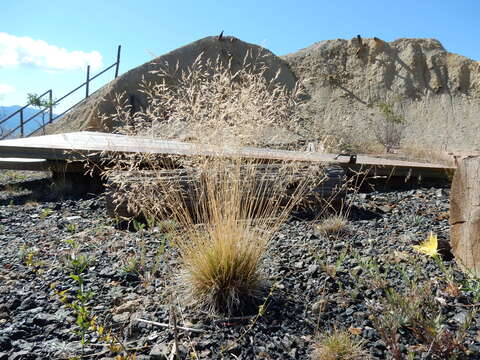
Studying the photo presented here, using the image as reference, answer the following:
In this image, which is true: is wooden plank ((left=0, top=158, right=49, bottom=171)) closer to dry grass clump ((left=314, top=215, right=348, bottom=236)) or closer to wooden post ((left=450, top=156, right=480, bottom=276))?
dry grass clump ((left=314, top=215, right=348, bottom=236))

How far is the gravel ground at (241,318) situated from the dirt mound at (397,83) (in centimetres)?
1414

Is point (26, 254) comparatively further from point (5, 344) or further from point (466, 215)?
point (466, 215)

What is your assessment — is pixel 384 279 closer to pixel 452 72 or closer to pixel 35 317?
pixel 35 317

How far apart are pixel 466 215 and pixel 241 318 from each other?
1.40 metres

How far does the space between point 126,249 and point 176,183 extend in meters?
0.63

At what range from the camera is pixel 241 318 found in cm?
194

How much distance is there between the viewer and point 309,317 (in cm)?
197

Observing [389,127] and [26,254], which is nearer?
[26,254]

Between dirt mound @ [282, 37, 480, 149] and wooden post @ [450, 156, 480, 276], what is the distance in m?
14.3

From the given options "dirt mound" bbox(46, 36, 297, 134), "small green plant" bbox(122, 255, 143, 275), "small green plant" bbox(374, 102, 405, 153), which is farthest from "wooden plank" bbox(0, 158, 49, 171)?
"small green plant" bbox(374, 102, 405, 153)

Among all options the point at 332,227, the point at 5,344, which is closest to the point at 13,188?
the point at 5,344

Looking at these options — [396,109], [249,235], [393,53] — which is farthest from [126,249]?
[393,53]

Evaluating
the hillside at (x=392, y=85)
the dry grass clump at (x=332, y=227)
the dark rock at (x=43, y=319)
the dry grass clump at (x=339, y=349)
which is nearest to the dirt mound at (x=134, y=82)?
the hillside at (x=392, y=85)

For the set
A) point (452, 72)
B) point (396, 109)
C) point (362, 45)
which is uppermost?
point (362, 45)
